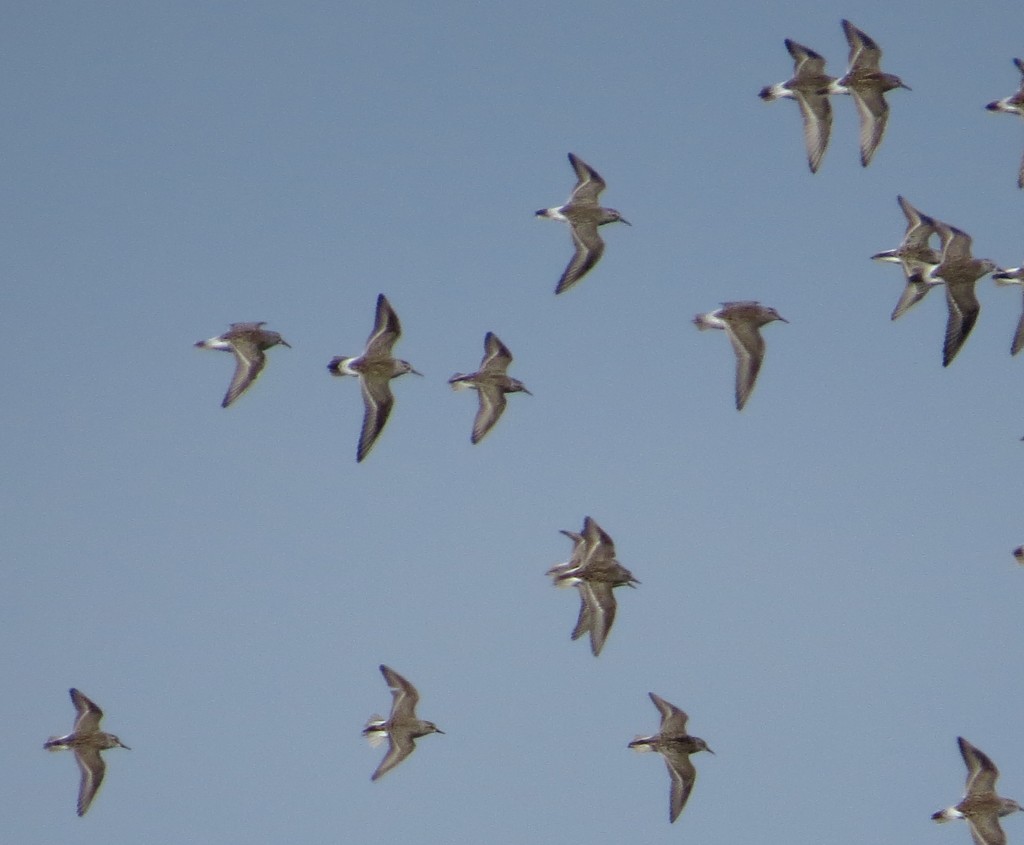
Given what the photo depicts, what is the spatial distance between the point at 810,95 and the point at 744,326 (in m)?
3.05

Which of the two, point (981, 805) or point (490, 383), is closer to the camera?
point (981, 805)

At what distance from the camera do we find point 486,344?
86.3 feet

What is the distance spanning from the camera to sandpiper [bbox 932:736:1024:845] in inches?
963

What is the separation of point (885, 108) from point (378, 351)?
6698 mm

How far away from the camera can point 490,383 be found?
86.1 ft

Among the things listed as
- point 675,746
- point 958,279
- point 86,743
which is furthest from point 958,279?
point 86,743

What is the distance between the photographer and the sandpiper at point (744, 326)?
2502cm

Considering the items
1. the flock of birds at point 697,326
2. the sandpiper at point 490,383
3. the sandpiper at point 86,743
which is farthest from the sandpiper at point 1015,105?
the sandpiper at point 86,743

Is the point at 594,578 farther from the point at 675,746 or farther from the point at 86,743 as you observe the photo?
the point at 86,743

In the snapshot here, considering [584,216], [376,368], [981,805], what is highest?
[584,216]

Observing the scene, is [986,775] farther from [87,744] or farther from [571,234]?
[87,744]

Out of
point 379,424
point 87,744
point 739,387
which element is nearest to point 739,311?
point 739,387

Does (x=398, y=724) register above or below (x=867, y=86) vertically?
below

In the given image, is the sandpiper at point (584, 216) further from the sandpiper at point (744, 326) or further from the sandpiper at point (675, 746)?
the sandpiper at point (675, 746)
